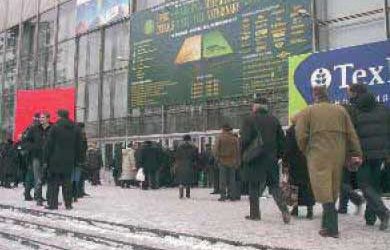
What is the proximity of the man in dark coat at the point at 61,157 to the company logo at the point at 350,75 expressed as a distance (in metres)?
7.18

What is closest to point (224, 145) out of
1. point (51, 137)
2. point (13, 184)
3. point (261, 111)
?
point (51, 137)

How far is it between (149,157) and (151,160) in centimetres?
10

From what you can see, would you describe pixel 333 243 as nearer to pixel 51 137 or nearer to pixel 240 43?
pixel 51 137

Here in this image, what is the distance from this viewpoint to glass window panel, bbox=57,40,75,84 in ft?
104

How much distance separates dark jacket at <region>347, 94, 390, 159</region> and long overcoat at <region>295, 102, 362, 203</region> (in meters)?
0.55

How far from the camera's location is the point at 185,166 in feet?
45.6

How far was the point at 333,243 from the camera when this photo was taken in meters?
6.12

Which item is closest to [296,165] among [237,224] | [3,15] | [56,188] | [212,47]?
[237,224]

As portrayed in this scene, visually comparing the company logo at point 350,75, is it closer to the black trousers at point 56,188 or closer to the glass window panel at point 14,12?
the black trousers at point 56,188

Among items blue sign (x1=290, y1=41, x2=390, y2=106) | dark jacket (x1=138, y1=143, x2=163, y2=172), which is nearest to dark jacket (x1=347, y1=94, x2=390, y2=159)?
blue sign (x1=290, y1=41, x2=390, y2=106)

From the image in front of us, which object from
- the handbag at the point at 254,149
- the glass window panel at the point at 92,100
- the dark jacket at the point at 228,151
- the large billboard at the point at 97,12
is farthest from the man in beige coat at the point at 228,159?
the glass window panel at the point at 92,100

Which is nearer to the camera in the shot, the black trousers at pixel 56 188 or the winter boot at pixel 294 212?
the winter boot at pixel 294 212

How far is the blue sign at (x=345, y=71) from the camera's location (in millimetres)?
15422

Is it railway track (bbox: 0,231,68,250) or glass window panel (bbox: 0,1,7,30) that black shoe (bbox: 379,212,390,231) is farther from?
glass window panel (bbox: 0,1,7,30)
